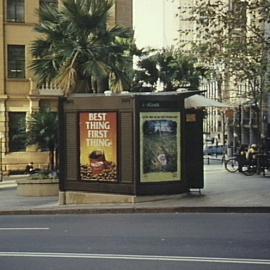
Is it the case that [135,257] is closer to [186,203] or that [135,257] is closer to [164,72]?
[186,203]

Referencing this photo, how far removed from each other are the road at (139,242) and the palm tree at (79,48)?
31.1 ft

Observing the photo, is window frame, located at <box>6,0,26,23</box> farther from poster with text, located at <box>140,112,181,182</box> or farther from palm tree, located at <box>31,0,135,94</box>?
poster with text, located at <box>140,112,181,182</box>

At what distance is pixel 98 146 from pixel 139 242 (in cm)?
714

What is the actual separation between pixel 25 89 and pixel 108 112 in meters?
24.0

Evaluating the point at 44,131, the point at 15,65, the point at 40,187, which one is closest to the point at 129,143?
the point at 40,187

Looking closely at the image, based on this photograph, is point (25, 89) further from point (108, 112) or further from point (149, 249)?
point (149, 249)

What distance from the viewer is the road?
862cm

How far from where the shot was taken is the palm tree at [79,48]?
23.8m

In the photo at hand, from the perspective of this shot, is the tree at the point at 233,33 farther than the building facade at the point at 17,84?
No

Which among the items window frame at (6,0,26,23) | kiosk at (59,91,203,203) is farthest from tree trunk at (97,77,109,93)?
window frame at (6,0,26,23)

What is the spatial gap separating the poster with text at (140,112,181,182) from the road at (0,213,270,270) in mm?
1997

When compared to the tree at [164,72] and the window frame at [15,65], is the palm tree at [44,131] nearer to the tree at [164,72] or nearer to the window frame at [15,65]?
the window frame at [15,65]

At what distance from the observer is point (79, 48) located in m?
24.0

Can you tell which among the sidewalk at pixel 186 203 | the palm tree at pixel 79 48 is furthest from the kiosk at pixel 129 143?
the palm tree at pixel 79 48
